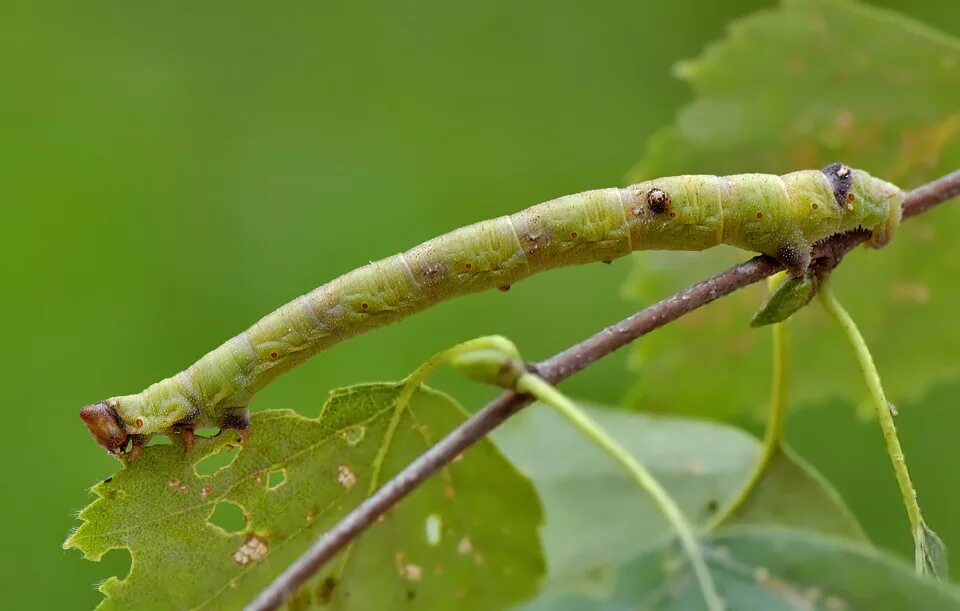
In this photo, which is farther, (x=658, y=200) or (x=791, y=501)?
(x=791, y=501)

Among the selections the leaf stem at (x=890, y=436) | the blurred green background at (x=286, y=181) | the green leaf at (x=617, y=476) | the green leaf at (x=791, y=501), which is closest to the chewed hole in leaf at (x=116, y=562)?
the blurred green background at (x=286, y=181)

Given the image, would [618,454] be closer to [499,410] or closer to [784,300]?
[499,410]

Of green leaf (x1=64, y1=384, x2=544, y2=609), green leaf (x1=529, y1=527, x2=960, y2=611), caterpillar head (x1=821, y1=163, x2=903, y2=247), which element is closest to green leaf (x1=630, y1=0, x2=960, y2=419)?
caterpillar head (x1=821, y1=163, x2=903, y2=247)

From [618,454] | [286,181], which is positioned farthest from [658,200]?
[286,181]

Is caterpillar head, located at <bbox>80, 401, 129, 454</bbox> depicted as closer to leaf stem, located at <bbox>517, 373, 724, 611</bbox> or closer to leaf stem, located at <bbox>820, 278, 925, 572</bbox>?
leaf stem, located at <bbox>517, 373, 724, 611</bbox>

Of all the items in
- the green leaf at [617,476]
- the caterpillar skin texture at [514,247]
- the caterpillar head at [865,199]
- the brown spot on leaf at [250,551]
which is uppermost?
the caterpillar skin texture at [514,247]

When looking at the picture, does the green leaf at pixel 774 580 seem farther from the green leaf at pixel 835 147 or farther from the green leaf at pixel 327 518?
the green leaf at pixel 835 147
